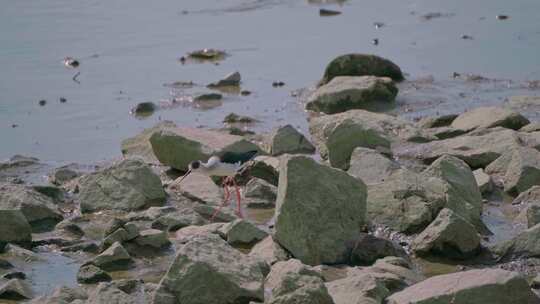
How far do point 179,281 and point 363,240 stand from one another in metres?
2.09

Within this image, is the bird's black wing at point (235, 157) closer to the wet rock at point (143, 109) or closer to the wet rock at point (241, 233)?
the wet rock at point (241, 233)

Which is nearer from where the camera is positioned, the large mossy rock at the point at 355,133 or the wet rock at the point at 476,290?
the wet rock at the point at 476,290

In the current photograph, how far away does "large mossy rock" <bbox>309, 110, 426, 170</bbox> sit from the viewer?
13578mm

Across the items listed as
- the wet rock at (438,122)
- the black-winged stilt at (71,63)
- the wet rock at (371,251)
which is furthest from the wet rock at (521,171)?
the black-winged stilt at (71,63)

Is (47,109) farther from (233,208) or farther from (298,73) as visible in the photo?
(233,208)

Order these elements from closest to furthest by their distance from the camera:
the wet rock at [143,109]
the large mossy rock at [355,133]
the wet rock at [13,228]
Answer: the wet rock at [13,228] < the large mossy rock at [355,133] < the wet rock at [143,109]

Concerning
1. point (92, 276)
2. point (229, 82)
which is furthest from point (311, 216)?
point (229, 82)

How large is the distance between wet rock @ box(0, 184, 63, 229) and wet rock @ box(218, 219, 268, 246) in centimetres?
202

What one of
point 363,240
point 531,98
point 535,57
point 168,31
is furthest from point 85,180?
point 168,31

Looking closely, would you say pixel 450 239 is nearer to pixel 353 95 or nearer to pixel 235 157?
pixel 235 157

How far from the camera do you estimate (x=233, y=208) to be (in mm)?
12375

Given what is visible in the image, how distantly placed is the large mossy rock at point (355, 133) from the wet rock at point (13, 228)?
154 inches

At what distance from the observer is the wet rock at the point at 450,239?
406 inches

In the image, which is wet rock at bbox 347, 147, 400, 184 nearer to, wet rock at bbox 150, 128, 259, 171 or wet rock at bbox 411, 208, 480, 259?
wet rock at bbox 150, 128, 259, 171
